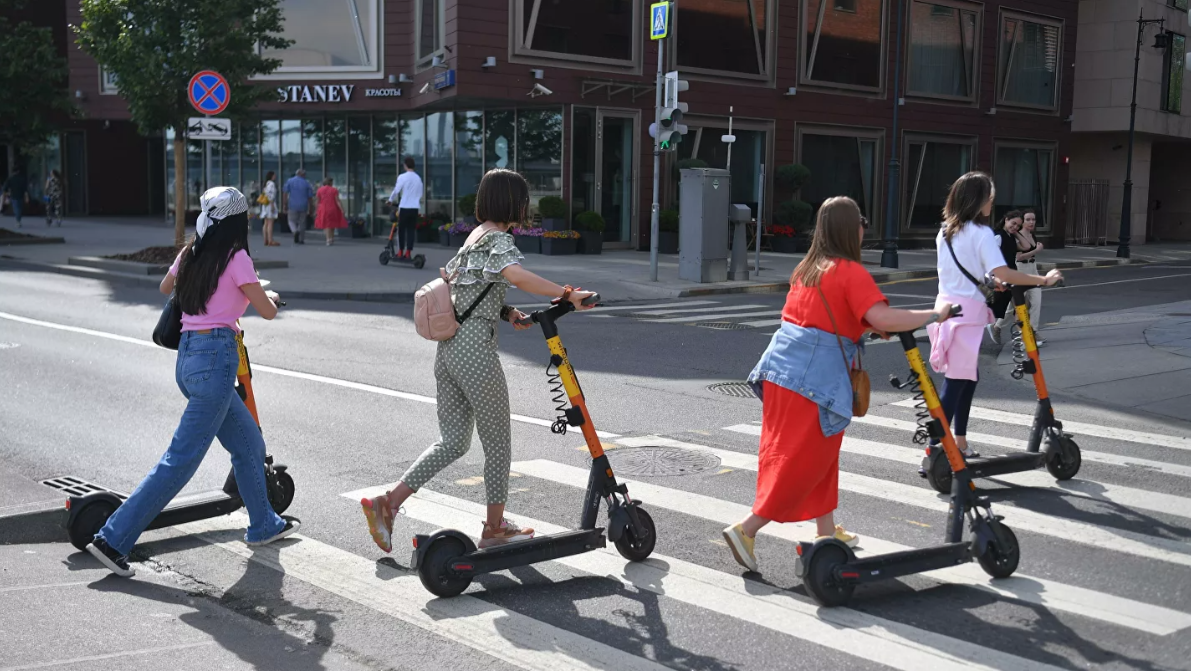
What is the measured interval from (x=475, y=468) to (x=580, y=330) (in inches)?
286

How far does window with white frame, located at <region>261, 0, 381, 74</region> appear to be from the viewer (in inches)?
1240

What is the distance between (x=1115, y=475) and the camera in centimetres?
748

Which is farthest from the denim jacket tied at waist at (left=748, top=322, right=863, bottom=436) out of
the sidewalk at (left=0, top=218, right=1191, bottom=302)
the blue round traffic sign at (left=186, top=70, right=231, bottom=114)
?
the blue round traffic sign at (left=186, top=70, right=231, bottom=114)

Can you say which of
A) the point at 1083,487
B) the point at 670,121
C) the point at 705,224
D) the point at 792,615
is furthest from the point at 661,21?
the point at 792,615

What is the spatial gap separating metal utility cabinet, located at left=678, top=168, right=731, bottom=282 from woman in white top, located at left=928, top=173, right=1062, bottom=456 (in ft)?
45.6

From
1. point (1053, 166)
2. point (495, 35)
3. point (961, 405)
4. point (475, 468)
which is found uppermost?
point (495, 35)

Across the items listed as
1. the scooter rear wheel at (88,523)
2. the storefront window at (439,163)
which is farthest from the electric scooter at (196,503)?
the storefront window at (439,163)

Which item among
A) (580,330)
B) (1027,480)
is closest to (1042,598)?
(1027,480)

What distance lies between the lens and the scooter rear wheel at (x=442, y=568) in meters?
5.04

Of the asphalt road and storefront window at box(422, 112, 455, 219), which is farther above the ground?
storefront window at box(422, 112, 455, 219)

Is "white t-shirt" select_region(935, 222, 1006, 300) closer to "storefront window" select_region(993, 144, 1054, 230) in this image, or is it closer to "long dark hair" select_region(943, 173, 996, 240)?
"long dark hair" select_region(943, 173, 996, 240)

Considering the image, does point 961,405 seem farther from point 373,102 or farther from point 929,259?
point 373,102

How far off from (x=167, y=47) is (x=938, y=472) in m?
18.5

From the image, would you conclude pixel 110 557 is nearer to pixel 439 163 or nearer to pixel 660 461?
pixel 660 461
